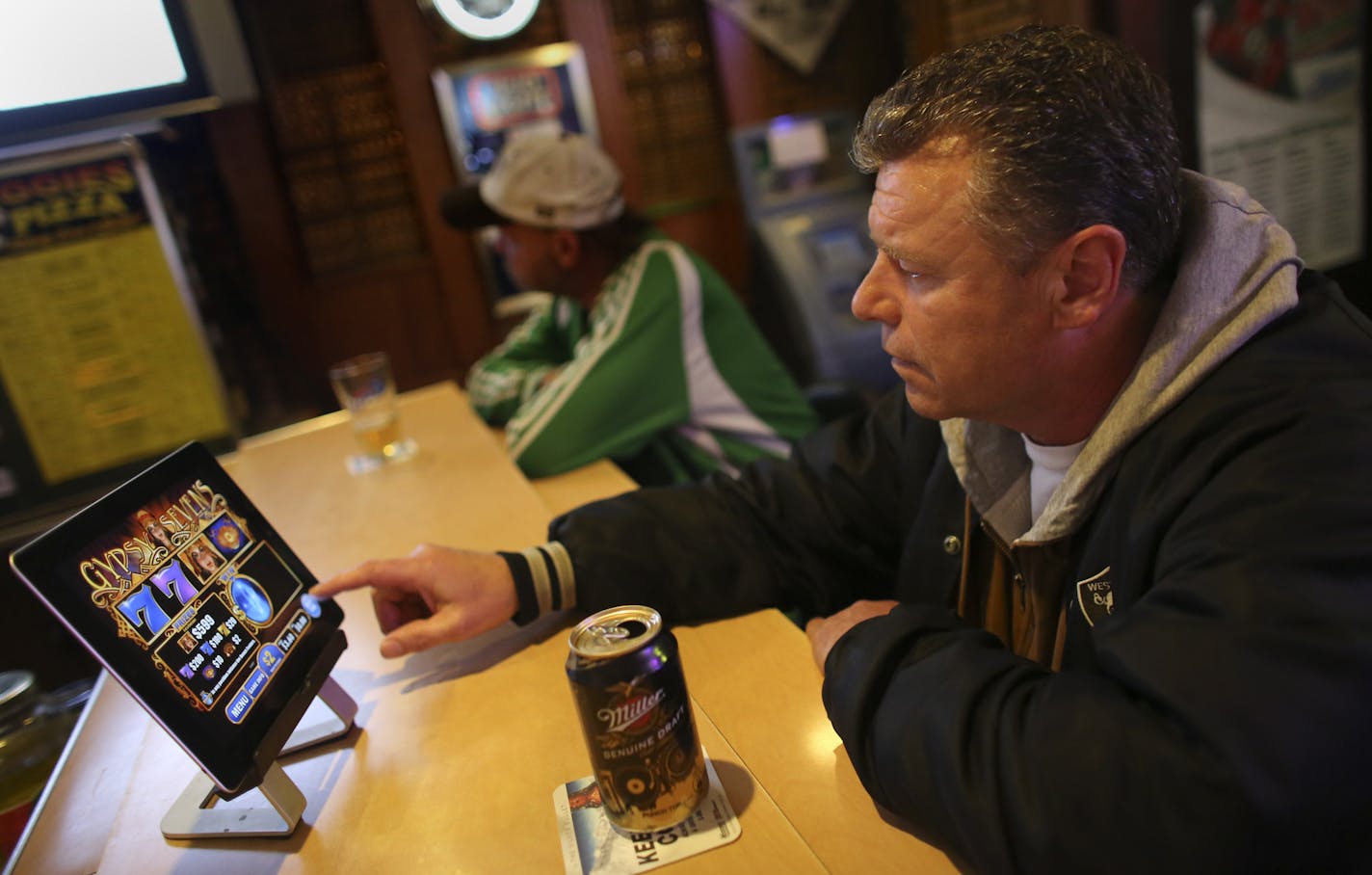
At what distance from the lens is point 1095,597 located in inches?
35.5

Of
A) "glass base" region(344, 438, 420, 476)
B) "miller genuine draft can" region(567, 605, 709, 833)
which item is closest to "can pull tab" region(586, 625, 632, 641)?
"miller genuine draft can" region(567, 605, 709, 833)

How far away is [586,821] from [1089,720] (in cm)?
42

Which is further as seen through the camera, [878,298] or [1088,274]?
[878,298]

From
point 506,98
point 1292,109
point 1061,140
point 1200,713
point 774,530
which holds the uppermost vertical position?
point 506,98

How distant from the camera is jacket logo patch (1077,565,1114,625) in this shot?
0.89 m

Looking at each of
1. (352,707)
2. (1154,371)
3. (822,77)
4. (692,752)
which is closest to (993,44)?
(1154,371)

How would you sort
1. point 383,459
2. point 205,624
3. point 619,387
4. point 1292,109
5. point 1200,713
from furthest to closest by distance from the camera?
point 1292,109
point 383,459
point 619,387
point 205,624
point 1200,713

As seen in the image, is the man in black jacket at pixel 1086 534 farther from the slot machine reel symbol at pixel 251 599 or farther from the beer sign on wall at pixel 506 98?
the beer sign on wall at pixel 506 98

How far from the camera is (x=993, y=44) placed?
0.91m

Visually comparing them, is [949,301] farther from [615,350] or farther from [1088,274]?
[615,350]

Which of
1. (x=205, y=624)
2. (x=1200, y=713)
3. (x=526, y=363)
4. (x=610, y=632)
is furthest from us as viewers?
(x=526, y=363)

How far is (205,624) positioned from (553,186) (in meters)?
1.54

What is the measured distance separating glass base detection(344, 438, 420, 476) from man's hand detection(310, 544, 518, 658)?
0.87 m

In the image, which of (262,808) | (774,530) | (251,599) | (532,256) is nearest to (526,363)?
(532,256)
